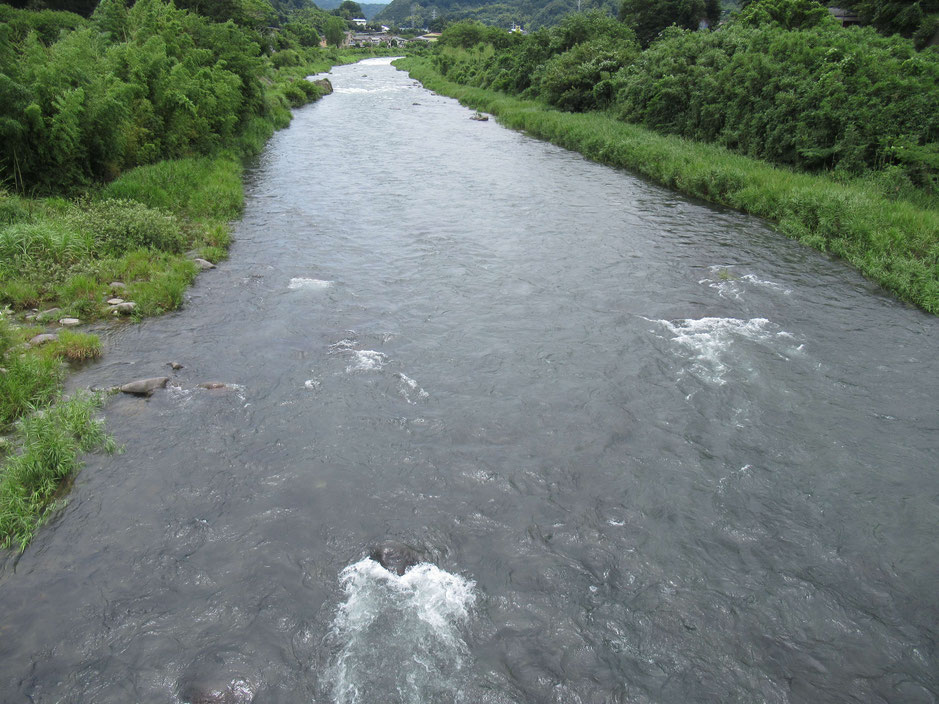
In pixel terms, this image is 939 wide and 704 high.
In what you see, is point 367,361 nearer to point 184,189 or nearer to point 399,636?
point 399,636

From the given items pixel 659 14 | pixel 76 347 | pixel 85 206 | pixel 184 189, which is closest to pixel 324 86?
pixel 659 14

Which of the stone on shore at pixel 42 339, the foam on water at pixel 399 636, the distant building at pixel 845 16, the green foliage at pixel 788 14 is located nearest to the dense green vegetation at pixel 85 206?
the stone on shore at pixel 42 339

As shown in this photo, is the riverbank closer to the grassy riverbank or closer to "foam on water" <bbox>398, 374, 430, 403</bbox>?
"foam on water" <bbox>398, 374, 430, 403</bbox>

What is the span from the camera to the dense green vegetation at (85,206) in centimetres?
852

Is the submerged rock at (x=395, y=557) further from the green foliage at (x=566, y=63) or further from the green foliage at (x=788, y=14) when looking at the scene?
the green foliage at (x=566, y=63)

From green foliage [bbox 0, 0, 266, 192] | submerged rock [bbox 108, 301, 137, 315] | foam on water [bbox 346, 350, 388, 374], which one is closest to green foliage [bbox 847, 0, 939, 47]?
green foliage [bbox 0, 0, 266, 192]

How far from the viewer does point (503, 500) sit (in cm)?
777

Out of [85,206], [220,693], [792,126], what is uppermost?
[792,126]

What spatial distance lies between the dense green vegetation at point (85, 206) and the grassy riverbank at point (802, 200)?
16.7 m

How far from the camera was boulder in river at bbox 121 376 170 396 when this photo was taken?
959 cm

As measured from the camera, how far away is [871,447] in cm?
884

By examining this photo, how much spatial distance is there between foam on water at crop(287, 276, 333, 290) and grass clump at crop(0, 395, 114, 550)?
560 centimetres

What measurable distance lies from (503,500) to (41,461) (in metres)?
6.17

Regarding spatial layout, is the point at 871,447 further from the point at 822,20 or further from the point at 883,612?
the point at 822,20
